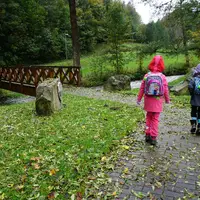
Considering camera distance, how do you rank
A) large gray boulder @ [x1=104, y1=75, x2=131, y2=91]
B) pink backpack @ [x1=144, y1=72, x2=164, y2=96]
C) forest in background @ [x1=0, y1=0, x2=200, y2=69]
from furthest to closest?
1. forest in background @ [x1=0, y1=0, x2=200, y2=69]
2. large gray boulder @ [x1=104, y1=75, x2=131, y2=91]
3. pink backpack @ [x1=144, y1=72, x2=164, y2=96]

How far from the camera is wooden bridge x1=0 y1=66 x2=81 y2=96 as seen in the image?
48.6 feet

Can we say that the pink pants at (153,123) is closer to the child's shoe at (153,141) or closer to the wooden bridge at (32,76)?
the child's shoe at (153,141)

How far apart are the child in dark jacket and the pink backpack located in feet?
3.60

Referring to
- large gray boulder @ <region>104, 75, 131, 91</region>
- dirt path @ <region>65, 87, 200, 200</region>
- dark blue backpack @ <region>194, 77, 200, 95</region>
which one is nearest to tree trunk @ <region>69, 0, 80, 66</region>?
Answer: large gray boulder @ <region>104, 75, 131, 91</region>

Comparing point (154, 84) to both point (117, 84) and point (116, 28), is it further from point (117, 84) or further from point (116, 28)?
point (116, 28)

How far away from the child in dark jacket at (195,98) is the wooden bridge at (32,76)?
10.4m

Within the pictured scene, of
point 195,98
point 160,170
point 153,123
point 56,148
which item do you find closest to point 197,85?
point 195,98

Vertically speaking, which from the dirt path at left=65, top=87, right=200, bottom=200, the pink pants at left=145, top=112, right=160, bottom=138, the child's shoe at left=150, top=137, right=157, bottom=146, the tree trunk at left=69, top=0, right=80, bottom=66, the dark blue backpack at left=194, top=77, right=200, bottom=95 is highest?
the tree trunk at left=69, top=0, right=80, bottom=66

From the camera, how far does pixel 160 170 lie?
412cm

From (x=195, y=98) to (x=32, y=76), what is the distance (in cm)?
1143

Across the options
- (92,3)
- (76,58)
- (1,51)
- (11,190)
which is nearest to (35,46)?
(92,3)

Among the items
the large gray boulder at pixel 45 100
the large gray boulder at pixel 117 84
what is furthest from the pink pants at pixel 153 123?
the large gray boulder at pixel 117 84

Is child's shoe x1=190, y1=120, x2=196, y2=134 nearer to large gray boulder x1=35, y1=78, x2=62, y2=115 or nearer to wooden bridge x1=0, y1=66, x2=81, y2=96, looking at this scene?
large gray boulder x1=35, y1=78, x2=62, y2=115

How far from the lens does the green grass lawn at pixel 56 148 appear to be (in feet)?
12.0
